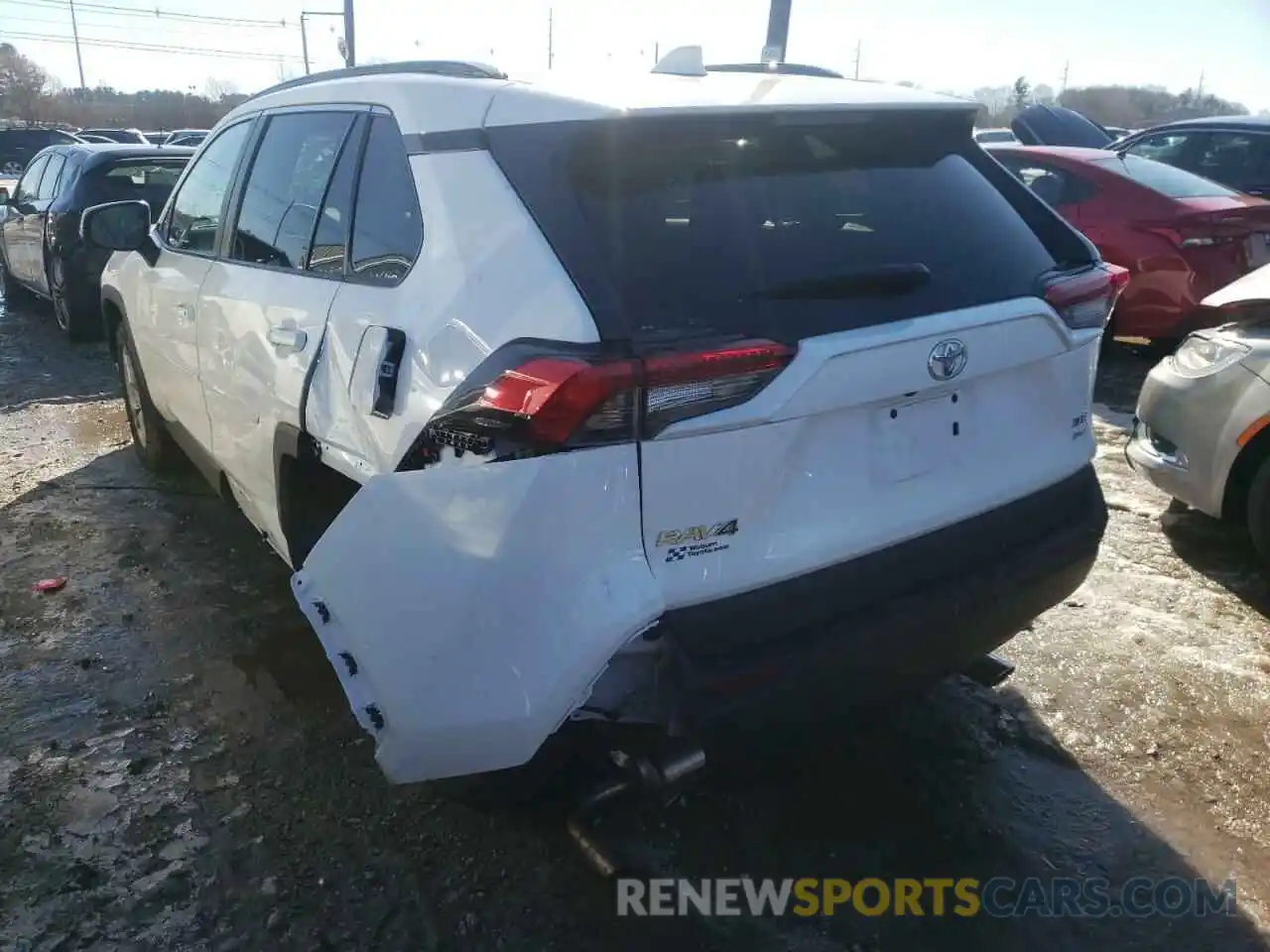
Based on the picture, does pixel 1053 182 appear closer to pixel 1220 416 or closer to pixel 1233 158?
pixel 1233 158

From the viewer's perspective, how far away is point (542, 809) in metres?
2.75

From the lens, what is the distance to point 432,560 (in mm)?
2074

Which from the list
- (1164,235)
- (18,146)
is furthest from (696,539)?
(18,146)

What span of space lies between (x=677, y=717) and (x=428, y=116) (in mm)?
1483

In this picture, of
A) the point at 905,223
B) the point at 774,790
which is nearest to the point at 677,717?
the point at 774,790

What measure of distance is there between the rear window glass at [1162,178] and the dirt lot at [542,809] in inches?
170

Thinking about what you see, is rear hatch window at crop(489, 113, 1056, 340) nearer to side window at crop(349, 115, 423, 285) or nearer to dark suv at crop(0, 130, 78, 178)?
side window at crop(349, 115, 423, 285)

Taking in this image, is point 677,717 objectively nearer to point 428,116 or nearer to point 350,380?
point 350,380

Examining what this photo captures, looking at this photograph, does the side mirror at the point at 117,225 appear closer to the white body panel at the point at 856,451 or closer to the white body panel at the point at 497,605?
the white body panel at the point at 497,605

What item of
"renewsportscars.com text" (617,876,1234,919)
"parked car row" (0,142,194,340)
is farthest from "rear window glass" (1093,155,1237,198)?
"parked car row" (0,142,194,340)

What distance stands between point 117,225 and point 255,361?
1.53m

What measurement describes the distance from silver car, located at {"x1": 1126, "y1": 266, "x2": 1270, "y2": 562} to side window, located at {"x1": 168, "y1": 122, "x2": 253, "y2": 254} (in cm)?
372

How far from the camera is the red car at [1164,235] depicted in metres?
7.12

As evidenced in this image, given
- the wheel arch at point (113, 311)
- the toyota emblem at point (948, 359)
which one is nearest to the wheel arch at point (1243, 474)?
the toyota emblem at point (948, 359)
